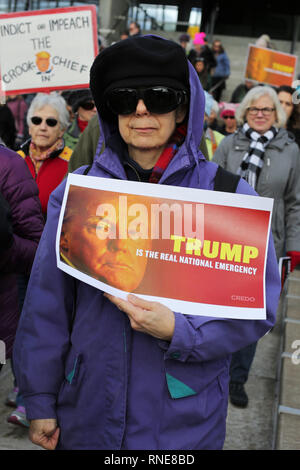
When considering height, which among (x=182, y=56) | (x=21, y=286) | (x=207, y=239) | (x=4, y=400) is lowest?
(x=4, y=400)

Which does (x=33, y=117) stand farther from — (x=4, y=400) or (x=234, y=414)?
(x=234, y=414)

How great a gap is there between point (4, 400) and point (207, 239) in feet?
8.87

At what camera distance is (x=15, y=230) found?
2.53 metres

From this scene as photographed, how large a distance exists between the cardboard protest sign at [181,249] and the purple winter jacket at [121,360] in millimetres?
92

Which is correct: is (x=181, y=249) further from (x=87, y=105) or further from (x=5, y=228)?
(x=87, y=105)

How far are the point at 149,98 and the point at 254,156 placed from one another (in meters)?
2.29

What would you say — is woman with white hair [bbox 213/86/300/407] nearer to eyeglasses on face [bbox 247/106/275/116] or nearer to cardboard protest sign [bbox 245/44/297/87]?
eyeglasses on face [bbox 247/106/275/116]

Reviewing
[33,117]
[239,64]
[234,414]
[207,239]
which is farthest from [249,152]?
[239,64]

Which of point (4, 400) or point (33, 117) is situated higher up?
point (33, 117)

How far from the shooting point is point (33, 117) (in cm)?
396

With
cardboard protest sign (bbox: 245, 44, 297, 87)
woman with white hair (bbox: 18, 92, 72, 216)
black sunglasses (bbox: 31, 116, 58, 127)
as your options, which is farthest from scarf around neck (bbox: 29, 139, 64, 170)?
cardboard protest sign (bbox: 245, 44, 297, 87)

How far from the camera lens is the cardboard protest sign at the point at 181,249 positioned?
1.59 metres

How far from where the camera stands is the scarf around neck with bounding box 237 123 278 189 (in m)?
3.91

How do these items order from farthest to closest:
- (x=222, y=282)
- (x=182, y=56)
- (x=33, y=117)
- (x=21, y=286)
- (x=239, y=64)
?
(x=239, y=64), (x=33, y=117), (x=21, y=286), (x=182, y=56), (x=222, y=282)
